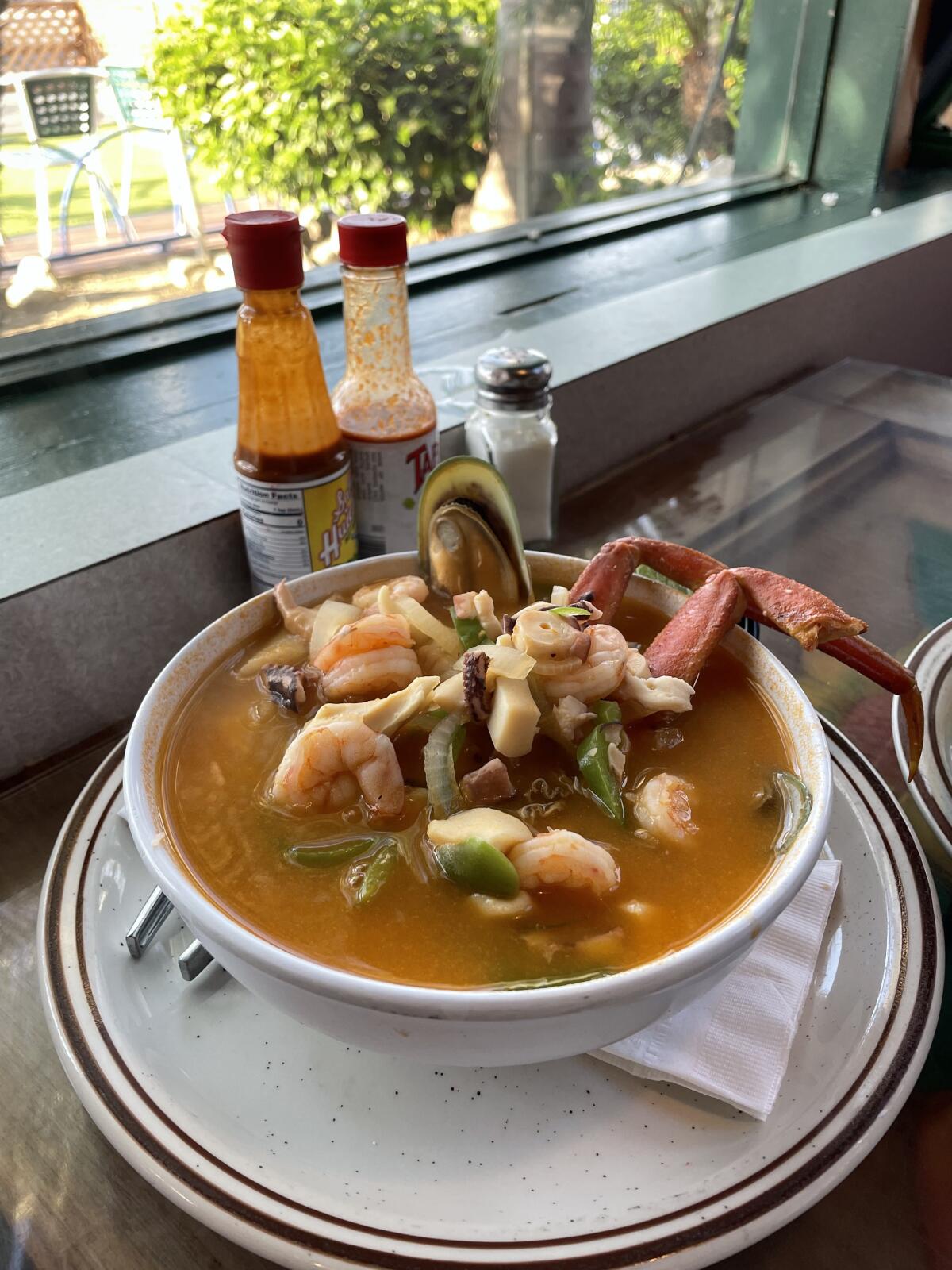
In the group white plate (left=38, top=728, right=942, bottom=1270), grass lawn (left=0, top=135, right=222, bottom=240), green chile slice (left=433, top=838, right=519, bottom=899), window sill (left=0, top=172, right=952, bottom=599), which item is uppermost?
grass lawn (left=0, top=135, right=222, bottom=240)

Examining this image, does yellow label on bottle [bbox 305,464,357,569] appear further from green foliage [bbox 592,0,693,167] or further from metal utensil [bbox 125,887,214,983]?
green foliage [bbox 592,0,693,167]

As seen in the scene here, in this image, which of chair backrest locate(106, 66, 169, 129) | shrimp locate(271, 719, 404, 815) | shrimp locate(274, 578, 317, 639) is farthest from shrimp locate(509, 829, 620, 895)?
chair backrest locate(106, 66, 169, 129)

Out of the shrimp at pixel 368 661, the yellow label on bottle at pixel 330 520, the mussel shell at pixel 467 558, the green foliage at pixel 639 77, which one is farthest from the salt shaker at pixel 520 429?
the green foliage at pixel 639 77

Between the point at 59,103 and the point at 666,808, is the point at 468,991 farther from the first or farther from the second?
the point at 59,103

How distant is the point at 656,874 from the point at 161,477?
2.64 ft

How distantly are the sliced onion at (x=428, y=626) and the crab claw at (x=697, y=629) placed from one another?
0.17m

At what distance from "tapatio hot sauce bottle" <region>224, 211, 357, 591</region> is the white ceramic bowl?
0.37 m

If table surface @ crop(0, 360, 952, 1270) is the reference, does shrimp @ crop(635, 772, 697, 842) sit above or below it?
above

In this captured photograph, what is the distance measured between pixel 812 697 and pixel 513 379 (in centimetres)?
50

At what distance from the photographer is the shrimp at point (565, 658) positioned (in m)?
0.74

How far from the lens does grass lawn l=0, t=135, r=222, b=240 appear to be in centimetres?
140

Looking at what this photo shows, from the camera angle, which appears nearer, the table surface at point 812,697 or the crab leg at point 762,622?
the table surface at point 812,697

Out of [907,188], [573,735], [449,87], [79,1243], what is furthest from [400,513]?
[907,188]

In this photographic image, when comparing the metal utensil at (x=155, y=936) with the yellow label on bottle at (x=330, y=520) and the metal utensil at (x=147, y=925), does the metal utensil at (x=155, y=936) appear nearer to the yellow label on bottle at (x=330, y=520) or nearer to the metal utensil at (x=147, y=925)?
the metal utensil at (x=147, y=925)
